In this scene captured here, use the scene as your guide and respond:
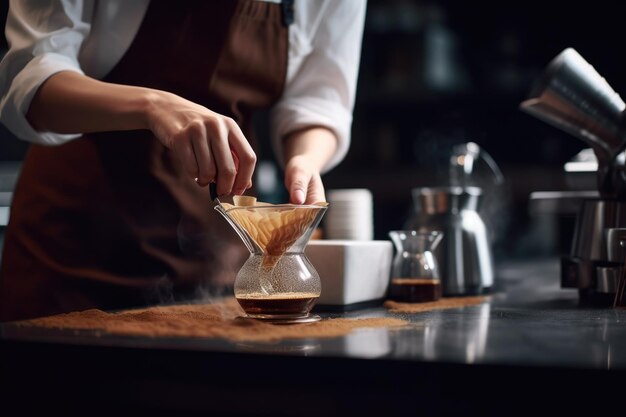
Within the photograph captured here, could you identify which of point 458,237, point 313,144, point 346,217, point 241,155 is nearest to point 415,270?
point 458,237

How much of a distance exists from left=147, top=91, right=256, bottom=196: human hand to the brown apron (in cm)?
52

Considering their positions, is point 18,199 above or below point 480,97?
below

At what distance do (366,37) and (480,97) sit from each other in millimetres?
687

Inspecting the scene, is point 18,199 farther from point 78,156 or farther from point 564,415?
point 564,415

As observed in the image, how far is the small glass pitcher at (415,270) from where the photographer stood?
1.46 metres

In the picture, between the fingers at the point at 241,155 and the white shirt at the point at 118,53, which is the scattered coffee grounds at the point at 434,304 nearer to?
the fingers at the point at 241,155

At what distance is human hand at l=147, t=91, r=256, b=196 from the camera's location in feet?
3.52

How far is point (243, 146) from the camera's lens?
1.10 m

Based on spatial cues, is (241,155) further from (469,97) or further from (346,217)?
(469,97)

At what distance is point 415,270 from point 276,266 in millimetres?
405

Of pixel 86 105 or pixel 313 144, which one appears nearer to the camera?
pixel 86 105

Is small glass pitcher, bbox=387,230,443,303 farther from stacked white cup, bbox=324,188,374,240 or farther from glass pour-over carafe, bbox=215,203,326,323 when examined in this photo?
stacked white cup, bbox=324,188,374,240

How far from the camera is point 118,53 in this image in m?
1.59

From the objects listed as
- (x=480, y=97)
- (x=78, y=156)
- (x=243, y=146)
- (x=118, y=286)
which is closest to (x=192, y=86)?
(x=78, y=156)
